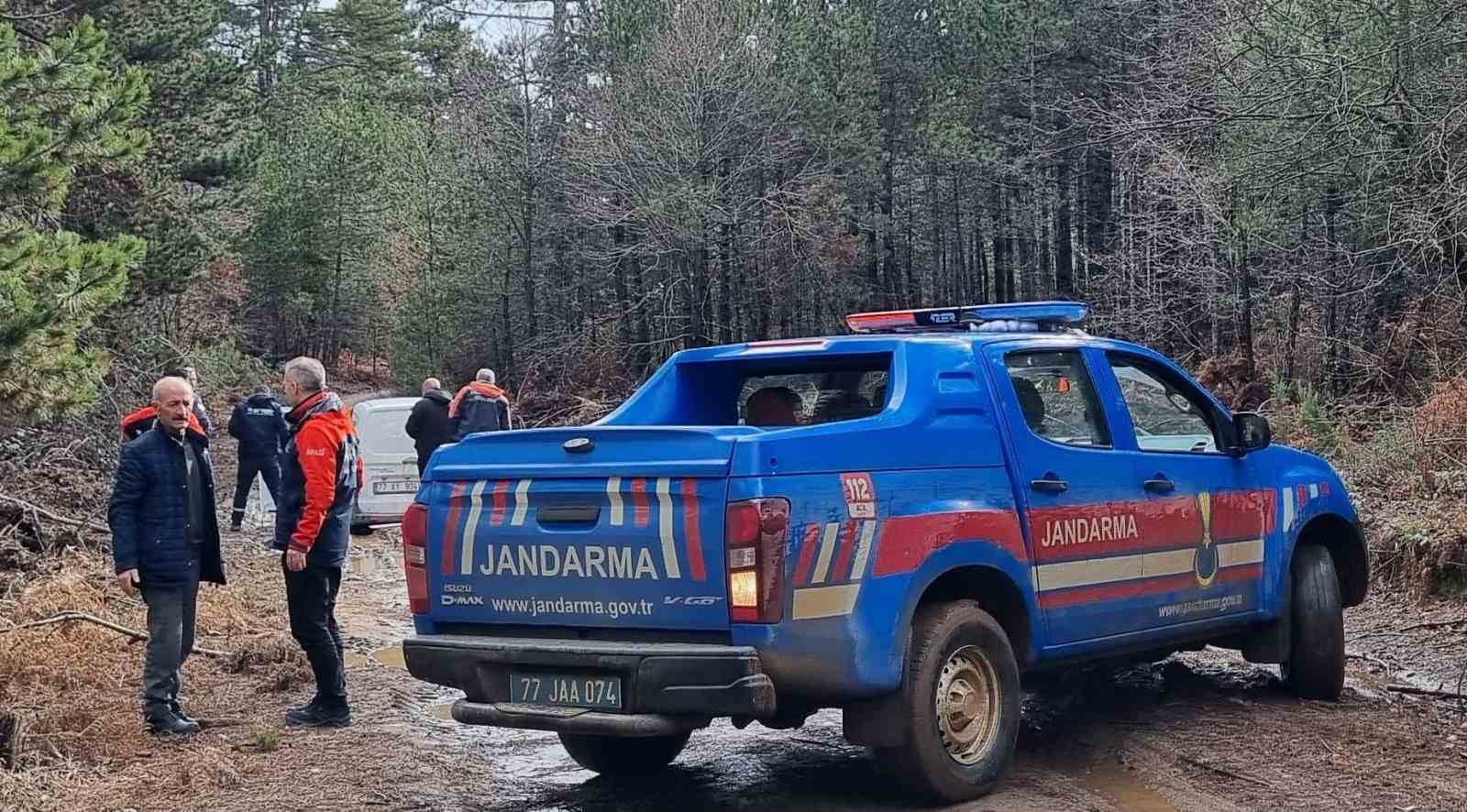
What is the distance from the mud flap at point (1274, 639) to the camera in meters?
7.64

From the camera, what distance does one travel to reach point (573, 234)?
38.3 meters

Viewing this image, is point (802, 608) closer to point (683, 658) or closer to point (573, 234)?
point (683, 658)

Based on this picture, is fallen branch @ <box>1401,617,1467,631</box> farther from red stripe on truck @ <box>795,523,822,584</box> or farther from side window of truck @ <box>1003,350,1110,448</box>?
red stripe on truck @ <box>795,523,822,584</box>

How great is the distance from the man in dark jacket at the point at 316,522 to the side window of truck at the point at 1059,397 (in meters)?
3.57

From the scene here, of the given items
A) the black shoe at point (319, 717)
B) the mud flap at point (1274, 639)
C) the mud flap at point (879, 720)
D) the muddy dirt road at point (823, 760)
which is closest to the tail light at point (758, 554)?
the mud flap at point (879, 720)

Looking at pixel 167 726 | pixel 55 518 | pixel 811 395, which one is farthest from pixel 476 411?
pixel 811 395

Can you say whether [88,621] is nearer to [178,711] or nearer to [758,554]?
[178,711]

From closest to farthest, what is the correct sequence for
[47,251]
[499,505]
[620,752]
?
[499,505] < [620,752] < [47,251]

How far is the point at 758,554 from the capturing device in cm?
521

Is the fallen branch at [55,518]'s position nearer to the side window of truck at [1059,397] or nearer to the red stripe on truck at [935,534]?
the side window of truck at [1059,397]

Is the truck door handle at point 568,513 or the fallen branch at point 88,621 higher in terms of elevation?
the truck door handle at point 568,513

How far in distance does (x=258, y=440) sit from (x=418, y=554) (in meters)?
11.5

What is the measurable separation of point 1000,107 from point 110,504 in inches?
1145

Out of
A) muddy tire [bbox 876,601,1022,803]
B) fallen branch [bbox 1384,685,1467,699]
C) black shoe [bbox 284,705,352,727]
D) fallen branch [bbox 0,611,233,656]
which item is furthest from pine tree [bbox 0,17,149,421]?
fallen branch [bbox 1384,685,1467,699]
